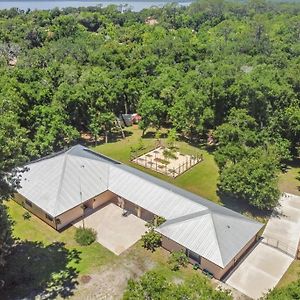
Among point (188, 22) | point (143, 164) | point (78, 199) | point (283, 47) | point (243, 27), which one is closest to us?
point (78, 199)

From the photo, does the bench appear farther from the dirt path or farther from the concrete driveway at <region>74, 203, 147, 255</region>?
the concrete driveway at <region>74, 203, 147, 255</region>

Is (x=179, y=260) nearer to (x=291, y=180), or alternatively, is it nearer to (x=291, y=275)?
(x=291, y=275)

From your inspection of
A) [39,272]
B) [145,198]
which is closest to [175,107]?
[145,198]

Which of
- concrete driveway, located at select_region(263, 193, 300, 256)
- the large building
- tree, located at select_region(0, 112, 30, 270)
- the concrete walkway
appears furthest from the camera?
concrete driveway, located at select_region(263, 193, 300, 256)

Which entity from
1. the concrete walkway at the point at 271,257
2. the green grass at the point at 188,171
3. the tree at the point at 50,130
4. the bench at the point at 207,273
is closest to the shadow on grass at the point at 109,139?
the green grass at the point at 188,171

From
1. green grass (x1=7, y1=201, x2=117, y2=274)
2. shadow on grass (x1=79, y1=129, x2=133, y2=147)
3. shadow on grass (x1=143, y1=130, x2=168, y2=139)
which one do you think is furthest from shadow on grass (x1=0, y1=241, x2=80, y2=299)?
shadow on grass (x1=143, y1=130, x2=168, y2=139)

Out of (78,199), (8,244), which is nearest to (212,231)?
(78,199)

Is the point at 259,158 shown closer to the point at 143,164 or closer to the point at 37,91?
the point at 143,164
